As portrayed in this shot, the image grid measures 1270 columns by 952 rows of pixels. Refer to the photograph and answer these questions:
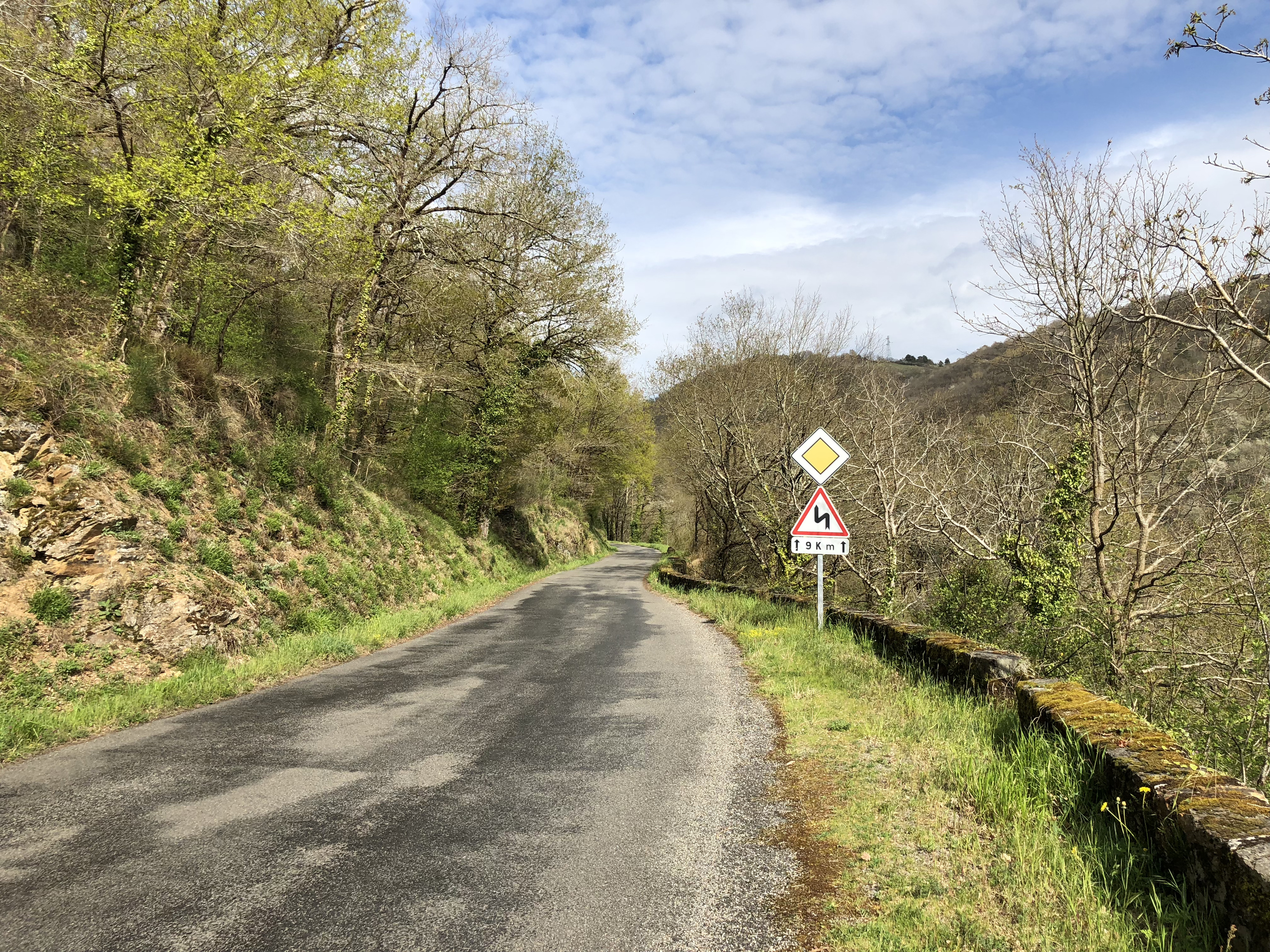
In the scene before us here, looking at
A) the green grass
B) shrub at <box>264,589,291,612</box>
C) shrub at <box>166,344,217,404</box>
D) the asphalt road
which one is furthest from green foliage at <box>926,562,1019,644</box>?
shrub at <box>166,344,217,404</box>

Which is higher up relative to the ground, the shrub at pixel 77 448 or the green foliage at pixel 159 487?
the shrub at pixel 77 448

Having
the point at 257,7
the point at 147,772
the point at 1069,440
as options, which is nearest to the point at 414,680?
the point at 147,772

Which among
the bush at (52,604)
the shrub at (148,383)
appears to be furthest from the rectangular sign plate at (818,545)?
the shrub at (148,383)

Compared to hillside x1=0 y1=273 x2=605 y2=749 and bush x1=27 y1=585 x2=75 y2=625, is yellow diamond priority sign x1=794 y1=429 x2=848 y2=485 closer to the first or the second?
hillside x1=0 y1=273 x2=605 y2=749

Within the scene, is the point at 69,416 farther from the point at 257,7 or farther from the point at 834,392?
the point at 834,392

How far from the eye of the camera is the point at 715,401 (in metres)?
21.0

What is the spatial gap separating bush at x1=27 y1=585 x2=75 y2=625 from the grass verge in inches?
39.1

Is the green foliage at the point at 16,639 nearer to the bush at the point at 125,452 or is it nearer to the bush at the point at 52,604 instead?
the bush at the point at 52,604

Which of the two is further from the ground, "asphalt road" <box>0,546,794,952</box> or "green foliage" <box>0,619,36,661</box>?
"green foliage" <box>0,619,36,661</box>

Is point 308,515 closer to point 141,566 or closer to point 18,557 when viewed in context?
point 141,566

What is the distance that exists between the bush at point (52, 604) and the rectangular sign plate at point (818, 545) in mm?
8615

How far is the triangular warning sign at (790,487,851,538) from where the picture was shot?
9312 mm

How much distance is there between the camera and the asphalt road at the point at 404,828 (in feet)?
8.95

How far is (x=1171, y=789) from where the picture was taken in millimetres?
3107
